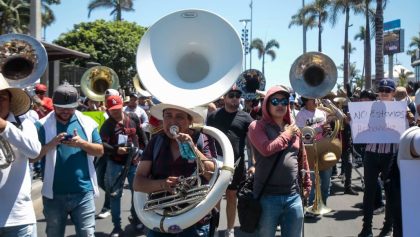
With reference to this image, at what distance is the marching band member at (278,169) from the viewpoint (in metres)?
3.84

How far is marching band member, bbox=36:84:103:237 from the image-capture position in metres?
3.97

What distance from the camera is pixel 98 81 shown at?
Result: 12344 mm

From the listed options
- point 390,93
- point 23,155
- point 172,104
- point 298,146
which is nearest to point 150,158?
point 172,104

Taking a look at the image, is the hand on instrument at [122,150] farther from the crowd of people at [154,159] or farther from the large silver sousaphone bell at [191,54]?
the large silver sousaphone bell at [191,54]

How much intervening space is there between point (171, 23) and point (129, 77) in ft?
111

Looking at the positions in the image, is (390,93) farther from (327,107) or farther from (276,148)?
(276,148)

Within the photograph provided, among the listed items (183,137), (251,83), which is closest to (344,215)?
(251,83)

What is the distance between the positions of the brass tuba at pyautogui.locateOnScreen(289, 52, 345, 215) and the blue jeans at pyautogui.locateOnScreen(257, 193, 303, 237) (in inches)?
108

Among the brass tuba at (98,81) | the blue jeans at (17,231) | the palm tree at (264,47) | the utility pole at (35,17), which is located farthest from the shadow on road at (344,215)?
the palm tree at (264,47)

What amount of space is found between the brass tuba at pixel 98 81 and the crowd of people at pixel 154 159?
19.9ft

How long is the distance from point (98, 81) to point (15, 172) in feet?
30.8

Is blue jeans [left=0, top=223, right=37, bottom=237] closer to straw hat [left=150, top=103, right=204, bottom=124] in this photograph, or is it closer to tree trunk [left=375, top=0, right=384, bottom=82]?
straw hat [left=150, top=103, right=204, bottom=124]

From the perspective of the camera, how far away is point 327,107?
276 inches

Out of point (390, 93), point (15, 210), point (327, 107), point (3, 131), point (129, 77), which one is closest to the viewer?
point (3, 131)
